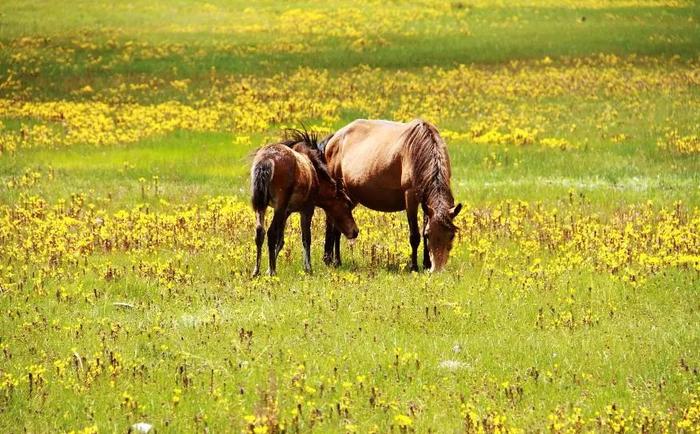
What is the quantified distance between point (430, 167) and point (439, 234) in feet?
3.50

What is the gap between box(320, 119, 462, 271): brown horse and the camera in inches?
587

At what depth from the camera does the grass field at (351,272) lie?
10203 millimetres

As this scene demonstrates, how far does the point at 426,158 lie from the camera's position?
1547 cm

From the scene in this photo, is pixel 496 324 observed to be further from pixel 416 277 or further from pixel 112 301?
pixel 112 301

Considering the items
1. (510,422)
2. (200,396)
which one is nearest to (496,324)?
(510,422)

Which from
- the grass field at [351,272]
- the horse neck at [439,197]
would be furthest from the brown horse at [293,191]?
the horse neck at [439,197]

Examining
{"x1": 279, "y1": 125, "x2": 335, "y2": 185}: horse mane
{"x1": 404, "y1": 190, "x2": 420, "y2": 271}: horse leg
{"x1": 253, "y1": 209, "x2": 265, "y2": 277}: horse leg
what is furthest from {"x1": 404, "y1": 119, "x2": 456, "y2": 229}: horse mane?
{"x1": 253, "y1": 209, "x2": 265, "y2": 277}: horse leg

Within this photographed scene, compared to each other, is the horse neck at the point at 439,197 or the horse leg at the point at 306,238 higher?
the horse neck at the point at 439,197

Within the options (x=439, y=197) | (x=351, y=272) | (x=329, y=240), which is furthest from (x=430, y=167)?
(x=329, y=240)

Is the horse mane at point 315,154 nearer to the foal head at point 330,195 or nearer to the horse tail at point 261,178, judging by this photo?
the foal head at point 330,195

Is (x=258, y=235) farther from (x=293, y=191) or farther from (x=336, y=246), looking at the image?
(x=336, y=246)

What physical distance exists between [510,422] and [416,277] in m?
5.27

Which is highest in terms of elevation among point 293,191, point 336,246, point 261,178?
point 261,178

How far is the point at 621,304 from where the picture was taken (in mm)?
13234
